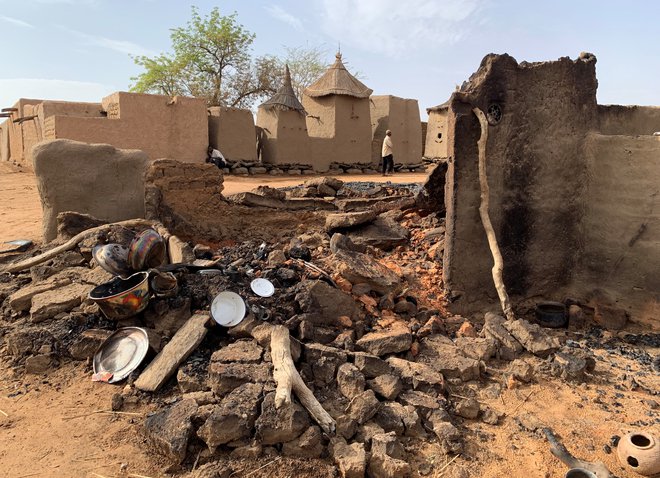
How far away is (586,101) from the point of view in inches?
186

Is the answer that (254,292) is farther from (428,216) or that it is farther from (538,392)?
(428,216)

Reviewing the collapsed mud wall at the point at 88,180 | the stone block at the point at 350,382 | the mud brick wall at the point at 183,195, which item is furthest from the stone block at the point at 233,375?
the collapsed mud wall at the point at 88,180

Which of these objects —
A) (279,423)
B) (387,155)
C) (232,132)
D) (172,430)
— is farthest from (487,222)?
(387,155)

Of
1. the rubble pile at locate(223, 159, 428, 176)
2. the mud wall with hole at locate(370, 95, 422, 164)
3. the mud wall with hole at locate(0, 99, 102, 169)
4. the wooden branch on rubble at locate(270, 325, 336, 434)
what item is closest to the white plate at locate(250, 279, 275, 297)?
the wooden branch on rubble at locate(270, 325, 336, 434)

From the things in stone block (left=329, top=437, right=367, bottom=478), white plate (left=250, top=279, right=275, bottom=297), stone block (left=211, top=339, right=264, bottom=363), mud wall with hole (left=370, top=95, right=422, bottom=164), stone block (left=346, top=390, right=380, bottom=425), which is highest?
mud wall with hole (left=370, top=95, right=422, bottom=164)

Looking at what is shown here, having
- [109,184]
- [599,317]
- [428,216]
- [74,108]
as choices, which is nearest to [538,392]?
[599,317]

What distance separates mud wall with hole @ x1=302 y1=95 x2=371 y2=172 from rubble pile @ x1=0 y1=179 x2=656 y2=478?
1229 cm

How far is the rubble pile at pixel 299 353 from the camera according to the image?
270 centimetres

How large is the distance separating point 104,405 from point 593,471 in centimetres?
307

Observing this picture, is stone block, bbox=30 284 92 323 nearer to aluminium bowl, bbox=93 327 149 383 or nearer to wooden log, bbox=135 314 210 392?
aluminium bowl, bbox=93 327 149 383

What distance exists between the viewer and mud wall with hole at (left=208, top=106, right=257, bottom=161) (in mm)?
14773

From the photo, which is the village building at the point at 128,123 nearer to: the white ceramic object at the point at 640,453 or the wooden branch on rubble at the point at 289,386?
the wooden branch on rubble at the point at 289,386

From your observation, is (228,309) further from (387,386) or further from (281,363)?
(387,386)

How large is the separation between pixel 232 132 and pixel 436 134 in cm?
992
